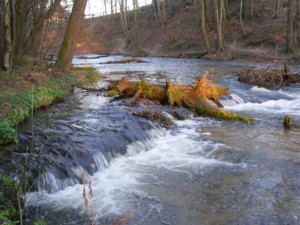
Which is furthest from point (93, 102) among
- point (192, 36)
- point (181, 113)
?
point (192, 36)

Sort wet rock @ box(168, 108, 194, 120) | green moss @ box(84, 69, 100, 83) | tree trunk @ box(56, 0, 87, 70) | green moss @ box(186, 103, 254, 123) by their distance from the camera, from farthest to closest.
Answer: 1. green moss @ box(84, 69, 100, 83)
2. tree trunk @ box(56, 0, 87, 70)
3. wet rock @ box(168, 108, 194, 120)
4. green moss @ box(186, 103, 254, 123)

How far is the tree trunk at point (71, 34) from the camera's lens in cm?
1680

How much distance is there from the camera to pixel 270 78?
1786 centimetres

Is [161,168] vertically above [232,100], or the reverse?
[232,100]

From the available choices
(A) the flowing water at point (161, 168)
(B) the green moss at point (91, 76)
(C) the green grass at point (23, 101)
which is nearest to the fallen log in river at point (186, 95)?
(A) the flowing water at point (161, 168)

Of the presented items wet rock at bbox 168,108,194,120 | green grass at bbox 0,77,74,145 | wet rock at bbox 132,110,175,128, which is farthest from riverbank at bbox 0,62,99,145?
wet rock at bbox 168,108,194,120

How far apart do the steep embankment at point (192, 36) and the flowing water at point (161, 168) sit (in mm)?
18170

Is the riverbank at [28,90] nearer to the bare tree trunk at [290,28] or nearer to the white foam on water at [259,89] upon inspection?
the white foam on water at [259,89]

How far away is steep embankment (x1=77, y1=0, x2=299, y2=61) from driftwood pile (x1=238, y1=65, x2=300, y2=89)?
8472mm

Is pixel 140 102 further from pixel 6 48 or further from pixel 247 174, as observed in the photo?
pixel 247 174

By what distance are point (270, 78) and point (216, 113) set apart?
6869 millimetres

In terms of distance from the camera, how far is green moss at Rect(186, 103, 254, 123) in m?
11.8

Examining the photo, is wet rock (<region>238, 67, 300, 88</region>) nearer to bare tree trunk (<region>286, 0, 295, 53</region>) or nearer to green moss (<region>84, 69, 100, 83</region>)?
green moss (<region>84, 69, 100, 83</region>)

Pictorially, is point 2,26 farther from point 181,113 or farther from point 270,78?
point 270,78
